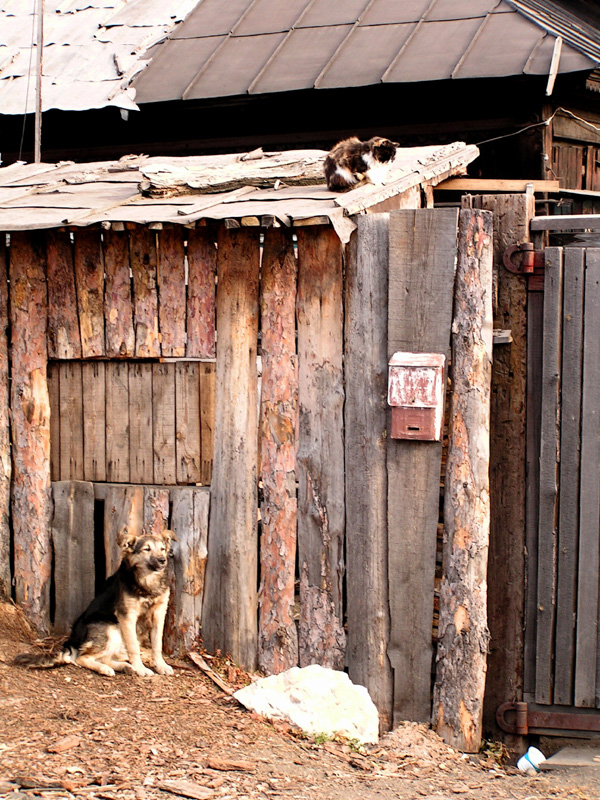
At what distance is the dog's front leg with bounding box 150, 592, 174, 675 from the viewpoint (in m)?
5.12

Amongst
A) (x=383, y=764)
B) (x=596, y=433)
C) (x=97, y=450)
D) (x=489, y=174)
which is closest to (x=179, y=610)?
(x=97, y=450)

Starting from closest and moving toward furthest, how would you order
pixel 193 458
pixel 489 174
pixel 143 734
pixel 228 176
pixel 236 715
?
pixel 143 734 < pixel 236 715 < pixel 193 458 < pixel 228 176 < pixel 489 174

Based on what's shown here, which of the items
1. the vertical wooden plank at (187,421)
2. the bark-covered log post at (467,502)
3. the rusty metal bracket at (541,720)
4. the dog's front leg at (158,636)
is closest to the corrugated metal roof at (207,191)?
the bark-covered log post at (467,502)

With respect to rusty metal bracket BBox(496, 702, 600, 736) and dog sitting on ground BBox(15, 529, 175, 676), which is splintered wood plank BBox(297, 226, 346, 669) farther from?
rusty metal bracket BBox(496, 702, 600, 736)

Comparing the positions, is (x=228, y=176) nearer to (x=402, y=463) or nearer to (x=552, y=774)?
(x=402, y=463)

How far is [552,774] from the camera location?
466cm

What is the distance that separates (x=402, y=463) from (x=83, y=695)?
80.8 inches

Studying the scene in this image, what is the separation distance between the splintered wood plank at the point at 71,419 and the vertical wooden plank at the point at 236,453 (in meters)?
0.90

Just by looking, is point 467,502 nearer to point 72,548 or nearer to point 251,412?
point 251,412

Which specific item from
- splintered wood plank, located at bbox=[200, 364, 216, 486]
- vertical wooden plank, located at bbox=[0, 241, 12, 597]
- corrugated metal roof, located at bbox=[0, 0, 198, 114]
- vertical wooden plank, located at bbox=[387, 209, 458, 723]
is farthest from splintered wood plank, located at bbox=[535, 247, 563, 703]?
corrugated metal roof, located at bbox=[0, 0, 198, 114]

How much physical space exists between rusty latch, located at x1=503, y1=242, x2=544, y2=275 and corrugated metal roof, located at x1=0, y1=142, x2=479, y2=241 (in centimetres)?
78

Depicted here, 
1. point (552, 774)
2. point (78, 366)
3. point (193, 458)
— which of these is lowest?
point (552, 774)

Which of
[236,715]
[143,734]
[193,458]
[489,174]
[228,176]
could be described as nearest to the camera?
[143,734]

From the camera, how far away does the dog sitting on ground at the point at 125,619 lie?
502 centimetres
